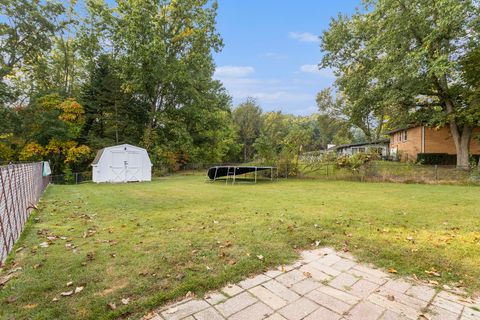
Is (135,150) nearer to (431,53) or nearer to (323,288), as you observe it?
(323,288)

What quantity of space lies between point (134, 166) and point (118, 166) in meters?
1.00

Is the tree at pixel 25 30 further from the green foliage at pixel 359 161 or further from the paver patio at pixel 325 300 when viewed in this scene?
the green foliage at pixel 359 161

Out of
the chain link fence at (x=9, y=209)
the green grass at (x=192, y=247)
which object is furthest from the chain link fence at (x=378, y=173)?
the chain link fence at (x=9, y=209)

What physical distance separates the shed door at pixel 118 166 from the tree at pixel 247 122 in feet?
71.5

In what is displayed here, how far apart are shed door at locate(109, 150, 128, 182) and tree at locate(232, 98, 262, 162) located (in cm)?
2178

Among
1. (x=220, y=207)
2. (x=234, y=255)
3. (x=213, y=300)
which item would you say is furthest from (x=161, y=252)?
(x=220, y=207)

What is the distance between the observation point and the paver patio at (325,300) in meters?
2.08

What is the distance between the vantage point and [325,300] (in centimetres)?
230

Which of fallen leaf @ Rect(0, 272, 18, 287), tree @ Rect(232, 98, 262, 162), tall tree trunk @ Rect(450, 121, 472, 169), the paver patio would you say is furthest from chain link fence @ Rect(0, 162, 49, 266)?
tree @ Rect(232, 98, 262, 162)

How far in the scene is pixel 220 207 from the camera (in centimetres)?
644

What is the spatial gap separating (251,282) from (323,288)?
74cm

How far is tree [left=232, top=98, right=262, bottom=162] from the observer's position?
121ft

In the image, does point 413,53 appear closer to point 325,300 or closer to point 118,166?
point 325,300

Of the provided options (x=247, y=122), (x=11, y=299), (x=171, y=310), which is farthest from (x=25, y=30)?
(x=247, y=122)
